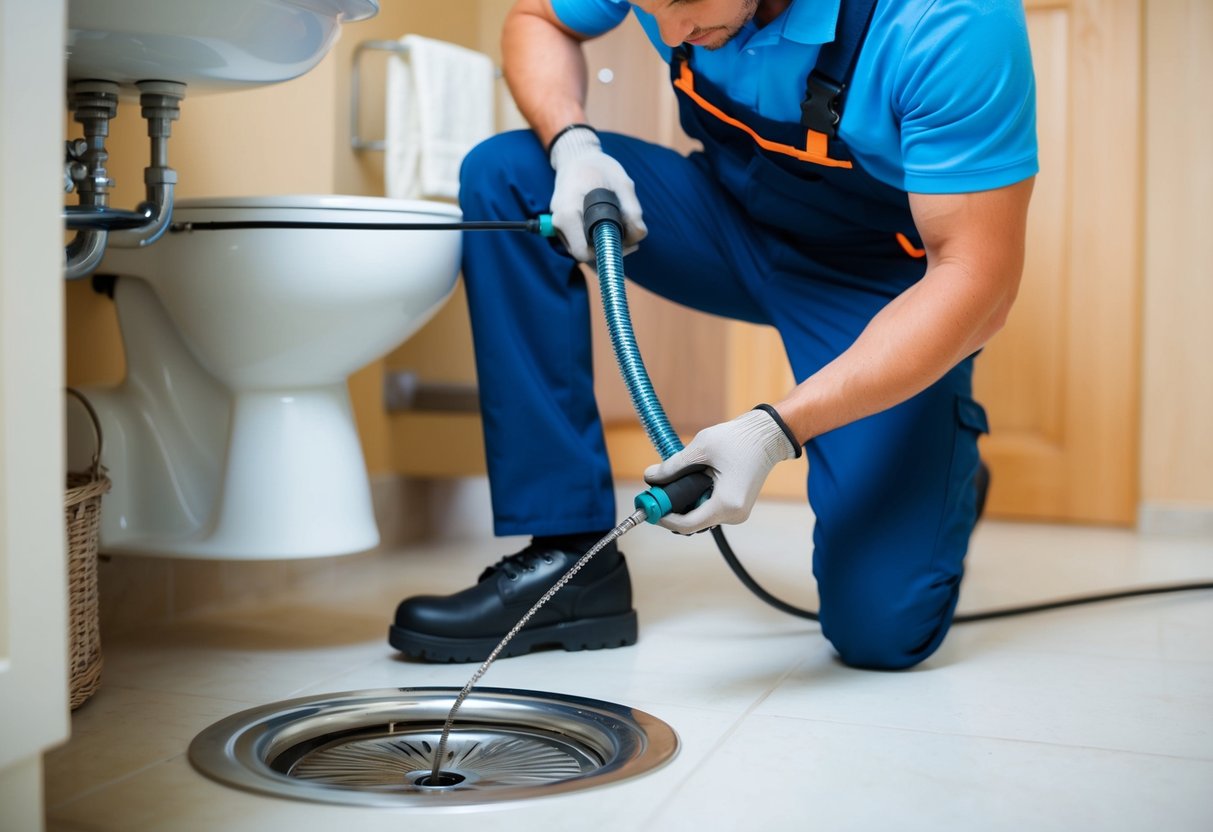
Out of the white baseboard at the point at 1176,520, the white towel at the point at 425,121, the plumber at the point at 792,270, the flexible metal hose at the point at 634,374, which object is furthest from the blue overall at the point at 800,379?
the white baseboard at the point at 1176,520

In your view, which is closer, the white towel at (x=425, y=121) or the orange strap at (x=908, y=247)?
the orange strap at (x=908, y=247)

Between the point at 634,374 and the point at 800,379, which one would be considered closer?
the point at 634,374

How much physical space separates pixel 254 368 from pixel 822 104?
24.0 inches

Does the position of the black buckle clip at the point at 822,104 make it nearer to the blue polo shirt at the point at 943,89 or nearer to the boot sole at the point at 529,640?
the blue polo shirt at the point at 943,89

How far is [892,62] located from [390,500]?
3.91 ft

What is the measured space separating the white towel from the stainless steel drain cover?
100 centimetres

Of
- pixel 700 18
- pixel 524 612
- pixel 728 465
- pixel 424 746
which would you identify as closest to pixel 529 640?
pixel 524 612

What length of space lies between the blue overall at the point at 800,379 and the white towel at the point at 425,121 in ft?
1.84

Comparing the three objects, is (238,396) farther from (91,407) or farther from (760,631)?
(760,631)

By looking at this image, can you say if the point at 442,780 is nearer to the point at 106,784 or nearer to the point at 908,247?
the point at 106,784

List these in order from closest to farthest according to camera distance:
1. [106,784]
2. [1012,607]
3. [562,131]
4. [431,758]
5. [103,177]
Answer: [106,784] → [431,758] → [103,177] → [562,131] → [1012,607]

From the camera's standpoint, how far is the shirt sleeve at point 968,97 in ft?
3.05

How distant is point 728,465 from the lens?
0.93 metres

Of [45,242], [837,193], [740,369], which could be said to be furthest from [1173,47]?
[45,242]
